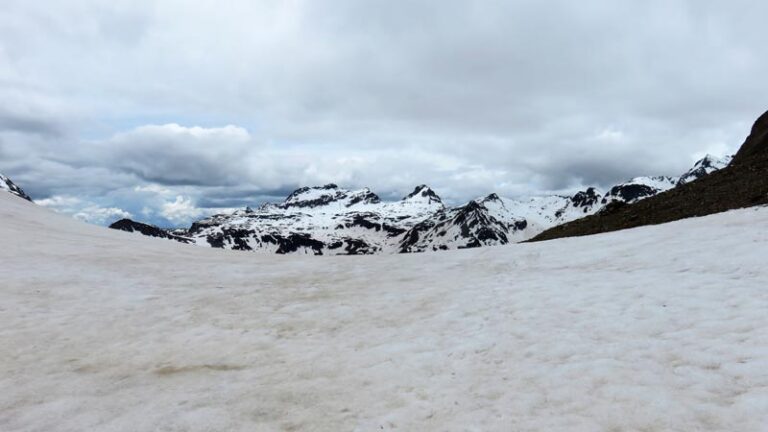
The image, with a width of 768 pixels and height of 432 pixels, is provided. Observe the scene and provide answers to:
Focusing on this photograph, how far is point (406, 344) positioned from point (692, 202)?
119 feet

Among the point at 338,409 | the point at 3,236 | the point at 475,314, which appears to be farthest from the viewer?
the point at 3,236

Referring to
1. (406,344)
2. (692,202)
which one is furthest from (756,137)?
(406,344)

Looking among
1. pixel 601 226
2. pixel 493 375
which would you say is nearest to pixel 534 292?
pixel 493 375

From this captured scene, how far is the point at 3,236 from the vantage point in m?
22.9

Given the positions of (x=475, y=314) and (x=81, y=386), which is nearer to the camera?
(x=81, y=386)

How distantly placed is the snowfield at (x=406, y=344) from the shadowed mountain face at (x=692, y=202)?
638 inches

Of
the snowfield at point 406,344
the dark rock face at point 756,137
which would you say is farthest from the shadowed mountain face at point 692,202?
the dark rock face at point 756,137

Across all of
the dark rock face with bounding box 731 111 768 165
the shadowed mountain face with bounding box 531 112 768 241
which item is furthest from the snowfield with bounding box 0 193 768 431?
the dark rock face with bounding box 731 111 768 165

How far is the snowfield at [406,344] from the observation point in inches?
310

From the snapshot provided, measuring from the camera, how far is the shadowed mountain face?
3417 cm

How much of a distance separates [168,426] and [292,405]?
6.67 ft

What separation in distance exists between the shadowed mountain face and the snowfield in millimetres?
16194

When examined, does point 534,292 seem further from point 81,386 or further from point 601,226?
point 601,226

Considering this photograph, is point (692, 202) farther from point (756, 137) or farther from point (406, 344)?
point (756, 137)
